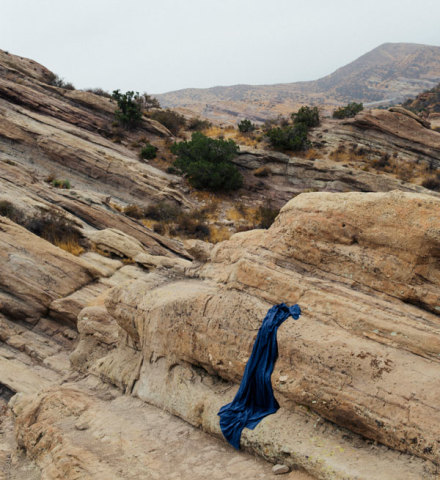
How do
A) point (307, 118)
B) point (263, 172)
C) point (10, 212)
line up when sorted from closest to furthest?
point (10, 212) < point (263, 172) < point (307, 118)

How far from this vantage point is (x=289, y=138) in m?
24.4

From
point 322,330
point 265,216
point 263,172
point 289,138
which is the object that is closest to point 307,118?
point 289,138

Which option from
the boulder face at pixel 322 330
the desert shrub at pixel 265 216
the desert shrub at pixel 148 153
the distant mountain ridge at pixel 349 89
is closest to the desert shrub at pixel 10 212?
the boulder face at pixel 322 330

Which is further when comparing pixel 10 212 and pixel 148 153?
pixel 148 153

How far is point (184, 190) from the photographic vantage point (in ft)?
67.6

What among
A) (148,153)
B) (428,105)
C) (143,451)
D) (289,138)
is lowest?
(143,451)

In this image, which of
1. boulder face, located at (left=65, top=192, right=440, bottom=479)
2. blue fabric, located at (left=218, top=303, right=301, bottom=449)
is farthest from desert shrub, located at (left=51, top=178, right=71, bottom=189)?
blue fabric, located at (left=218, top=303, right=301, bottom=449)

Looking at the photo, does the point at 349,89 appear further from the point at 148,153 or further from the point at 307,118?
the point at 148,153

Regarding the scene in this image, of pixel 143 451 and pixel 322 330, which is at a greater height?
pixel 322 330

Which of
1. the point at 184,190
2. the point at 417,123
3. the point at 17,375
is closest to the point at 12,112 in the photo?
the point at 184,190

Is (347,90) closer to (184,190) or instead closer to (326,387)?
(184,190)

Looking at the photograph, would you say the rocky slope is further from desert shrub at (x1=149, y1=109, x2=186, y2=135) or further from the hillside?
the hillside

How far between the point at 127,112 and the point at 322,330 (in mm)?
24232

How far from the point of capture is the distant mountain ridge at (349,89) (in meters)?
87.9
